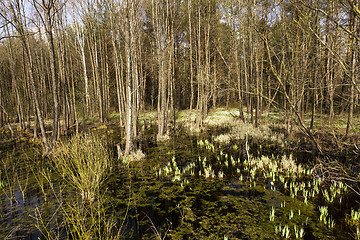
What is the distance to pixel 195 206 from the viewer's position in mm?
4477

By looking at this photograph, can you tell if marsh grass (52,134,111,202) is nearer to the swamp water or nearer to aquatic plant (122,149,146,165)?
the swamp water

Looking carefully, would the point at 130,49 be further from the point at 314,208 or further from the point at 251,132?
the point at 251,132

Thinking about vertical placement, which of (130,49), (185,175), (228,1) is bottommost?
(185,175)

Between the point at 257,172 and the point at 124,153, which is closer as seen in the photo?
the point at 257,172

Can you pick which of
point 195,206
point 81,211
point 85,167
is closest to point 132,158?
point 85,167

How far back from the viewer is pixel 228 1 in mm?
13469

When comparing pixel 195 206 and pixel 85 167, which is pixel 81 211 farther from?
pixel 195 206

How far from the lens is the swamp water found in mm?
3537

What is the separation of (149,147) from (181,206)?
237 inches

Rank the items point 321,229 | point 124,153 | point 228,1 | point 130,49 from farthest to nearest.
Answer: point 228,1 < point 124,153 < point 130,49 < point 321,229

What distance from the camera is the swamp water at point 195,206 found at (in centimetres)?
354

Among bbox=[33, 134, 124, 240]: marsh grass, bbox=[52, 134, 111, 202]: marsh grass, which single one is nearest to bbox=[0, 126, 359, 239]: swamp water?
bbox=[33, 134, 124, 240]: marsh grass

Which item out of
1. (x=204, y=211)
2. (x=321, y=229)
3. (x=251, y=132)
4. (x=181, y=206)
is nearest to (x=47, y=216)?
(x=181, y=206)

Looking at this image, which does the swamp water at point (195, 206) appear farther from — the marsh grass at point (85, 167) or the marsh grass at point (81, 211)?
the marsh grass at point (85, 167)
